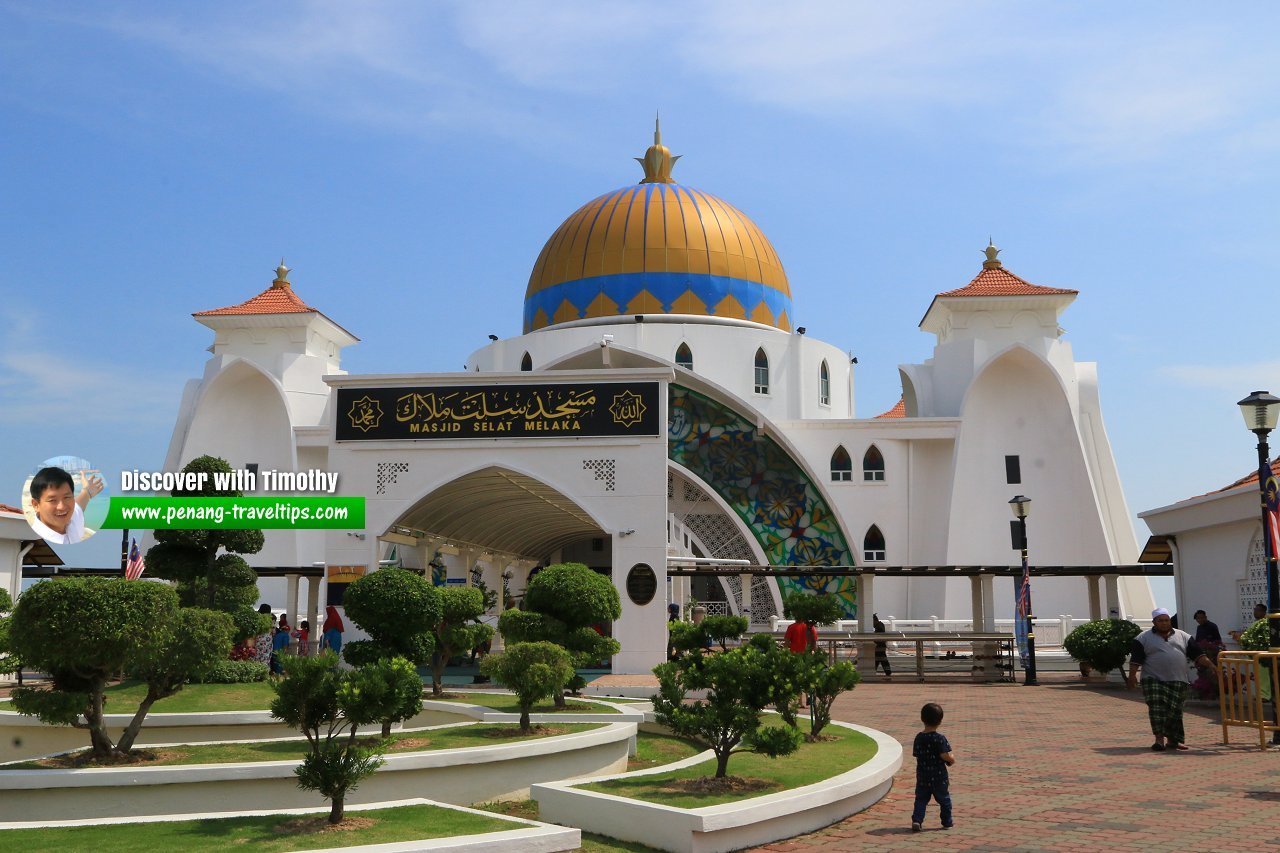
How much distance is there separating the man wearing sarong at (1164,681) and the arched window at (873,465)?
67.3 feet

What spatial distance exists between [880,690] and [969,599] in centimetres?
1231

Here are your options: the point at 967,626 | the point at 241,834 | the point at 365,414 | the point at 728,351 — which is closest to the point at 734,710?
the point at 241,834

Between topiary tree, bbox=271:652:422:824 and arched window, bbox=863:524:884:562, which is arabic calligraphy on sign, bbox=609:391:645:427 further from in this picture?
arched window, bbox=863:524:884:562

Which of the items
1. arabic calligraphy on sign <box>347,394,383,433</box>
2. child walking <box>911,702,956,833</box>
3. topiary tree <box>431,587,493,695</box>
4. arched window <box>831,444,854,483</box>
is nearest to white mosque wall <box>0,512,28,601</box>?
arabic calligraphy on sign <box>347,394,383,433</box>

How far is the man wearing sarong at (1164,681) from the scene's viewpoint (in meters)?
10.5

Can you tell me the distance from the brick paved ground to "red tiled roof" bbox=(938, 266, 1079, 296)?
1978 centimetres

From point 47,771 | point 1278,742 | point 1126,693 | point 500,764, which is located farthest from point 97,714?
point 1126,693

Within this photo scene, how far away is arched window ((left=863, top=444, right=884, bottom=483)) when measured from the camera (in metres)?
31.3

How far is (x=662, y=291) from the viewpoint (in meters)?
33.6

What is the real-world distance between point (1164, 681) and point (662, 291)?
24216 mm

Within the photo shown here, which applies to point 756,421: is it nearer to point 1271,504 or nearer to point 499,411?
point 499,411

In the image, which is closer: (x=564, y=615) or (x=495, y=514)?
(x=564, y=615)

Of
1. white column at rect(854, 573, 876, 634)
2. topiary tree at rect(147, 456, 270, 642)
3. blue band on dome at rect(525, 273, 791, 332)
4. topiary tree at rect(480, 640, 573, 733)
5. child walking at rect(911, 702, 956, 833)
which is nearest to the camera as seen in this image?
child walking at rect(911, 702, 956, 833)

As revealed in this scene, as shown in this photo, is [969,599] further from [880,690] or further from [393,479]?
[393,479]
